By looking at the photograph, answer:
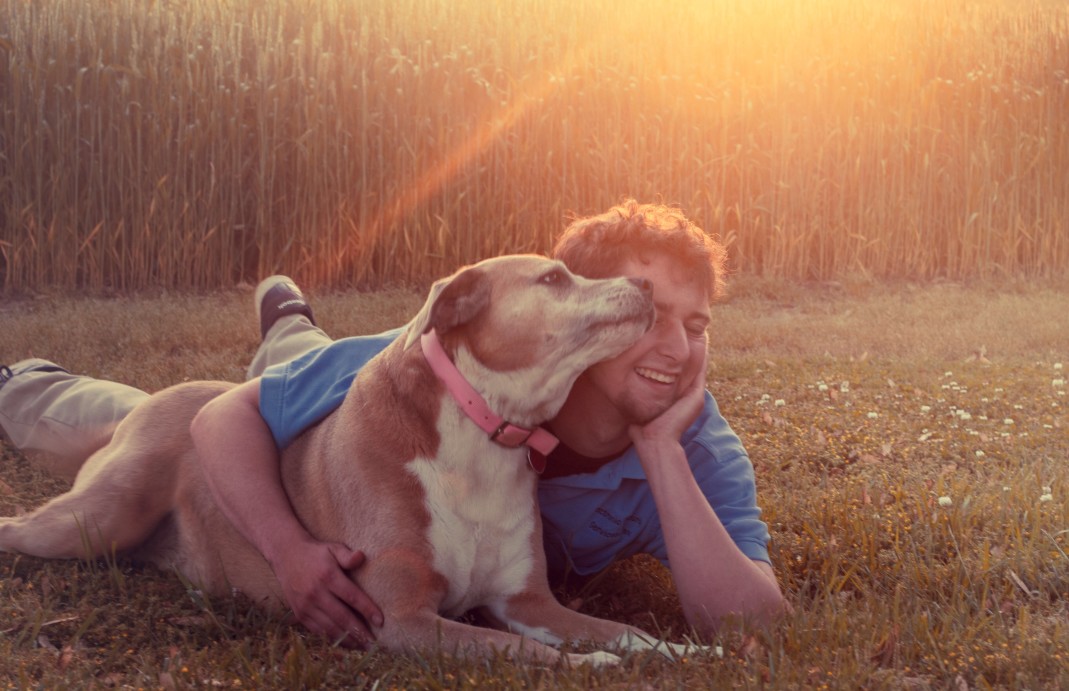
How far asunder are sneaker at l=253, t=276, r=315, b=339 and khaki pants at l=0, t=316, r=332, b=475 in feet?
0.21

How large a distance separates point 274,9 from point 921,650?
9.17 meters

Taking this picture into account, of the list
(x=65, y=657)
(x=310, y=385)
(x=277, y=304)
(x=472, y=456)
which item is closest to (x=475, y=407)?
(x=472, y=456)

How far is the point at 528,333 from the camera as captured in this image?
321cm

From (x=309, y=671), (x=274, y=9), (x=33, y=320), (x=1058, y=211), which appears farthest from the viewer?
(x=1058, y=211)

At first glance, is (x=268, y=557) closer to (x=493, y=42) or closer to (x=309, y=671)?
(x=309, y=671)

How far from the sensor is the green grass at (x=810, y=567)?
2982mm

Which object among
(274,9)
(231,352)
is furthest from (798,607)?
(274,9)

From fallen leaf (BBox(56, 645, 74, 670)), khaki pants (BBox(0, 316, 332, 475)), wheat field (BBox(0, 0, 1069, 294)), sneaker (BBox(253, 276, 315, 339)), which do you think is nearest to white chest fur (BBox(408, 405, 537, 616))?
fallen leaf (BBox(56, 645, 74, 670))

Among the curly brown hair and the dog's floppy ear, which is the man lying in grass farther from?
the dog's floppy ear

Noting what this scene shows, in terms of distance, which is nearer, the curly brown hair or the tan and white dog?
the tan and white dog

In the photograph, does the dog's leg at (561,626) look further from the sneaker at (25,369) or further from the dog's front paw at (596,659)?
A: the sneaker at (25,369)

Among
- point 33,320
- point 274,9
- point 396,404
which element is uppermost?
point 274,9

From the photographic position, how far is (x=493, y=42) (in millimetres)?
10625

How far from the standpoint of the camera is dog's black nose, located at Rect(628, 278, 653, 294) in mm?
3240
